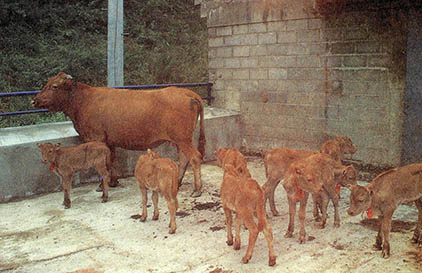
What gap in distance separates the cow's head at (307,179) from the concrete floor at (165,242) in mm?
623

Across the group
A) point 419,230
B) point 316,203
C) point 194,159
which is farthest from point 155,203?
point 419,230

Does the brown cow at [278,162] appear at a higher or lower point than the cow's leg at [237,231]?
higher

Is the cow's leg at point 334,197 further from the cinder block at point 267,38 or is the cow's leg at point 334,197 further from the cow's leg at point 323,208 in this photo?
the cinder block at point 267,38

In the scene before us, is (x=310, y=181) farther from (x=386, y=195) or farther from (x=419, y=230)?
Result: (x=419, y=230)

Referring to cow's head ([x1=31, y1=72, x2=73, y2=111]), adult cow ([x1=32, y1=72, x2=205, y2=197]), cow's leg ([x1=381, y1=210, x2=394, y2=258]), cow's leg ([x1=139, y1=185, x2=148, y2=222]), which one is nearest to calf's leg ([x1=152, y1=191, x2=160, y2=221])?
cow's leg ([x1=139, y1=185, x2=148, y2=222])

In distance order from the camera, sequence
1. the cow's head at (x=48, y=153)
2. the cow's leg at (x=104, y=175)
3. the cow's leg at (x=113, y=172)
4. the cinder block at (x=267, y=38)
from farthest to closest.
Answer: the cinder block at (x=267, y=38) → the cow's leg at (x=113, y=172) → the cow's leg at (x=104, y=175) → the cow's head at (x=48, y=153)

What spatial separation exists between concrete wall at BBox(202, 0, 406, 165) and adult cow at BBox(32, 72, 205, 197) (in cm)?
282

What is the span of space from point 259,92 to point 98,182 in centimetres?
426

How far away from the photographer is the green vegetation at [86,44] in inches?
661

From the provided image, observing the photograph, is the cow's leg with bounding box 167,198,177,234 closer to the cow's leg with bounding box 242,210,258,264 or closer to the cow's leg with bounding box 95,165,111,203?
the cow's leg with bounding box 242,210,258,264

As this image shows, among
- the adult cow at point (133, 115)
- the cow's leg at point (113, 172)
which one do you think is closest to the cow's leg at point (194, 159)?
the adult cow at point (133, 115)

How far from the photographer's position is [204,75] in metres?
21.2

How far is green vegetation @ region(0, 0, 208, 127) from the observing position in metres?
16.8

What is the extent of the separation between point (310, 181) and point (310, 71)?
15.1ft
